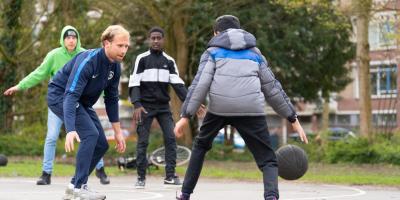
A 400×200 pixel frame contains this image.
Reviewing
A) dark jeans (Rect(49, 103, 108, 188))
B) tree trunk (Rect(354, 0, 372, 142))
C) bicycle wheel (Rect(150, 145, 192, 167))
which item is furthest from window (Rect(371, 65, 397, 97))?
dark jeans (Rect(49, 103, 108, 188))

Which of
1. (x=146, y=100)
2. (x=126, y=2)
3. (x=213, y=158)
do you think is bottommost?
(x=213, y=158)

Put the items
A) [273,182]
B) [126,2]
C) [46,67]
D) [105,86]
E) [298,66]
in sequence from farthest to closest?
[298,66] < [126,2] < [46,67] < [105,86] < [273,182]

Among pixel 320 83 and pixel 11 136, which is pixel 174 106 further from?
pixel 320 83

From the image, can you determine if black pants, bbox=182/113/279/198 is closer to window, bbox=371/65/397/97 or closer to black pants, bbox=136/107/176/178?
black pants, bbox=136/107/176/178

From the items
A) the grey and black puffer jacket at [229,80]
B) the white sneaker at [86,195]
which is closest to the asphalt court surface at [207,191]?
the white sneaker at [86,195]

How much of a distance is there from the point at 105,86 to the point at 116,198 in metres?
1.50

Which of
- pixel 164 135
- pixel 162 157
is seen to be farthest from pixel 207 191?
pixel 162 157

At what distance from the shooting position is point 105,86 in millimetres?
9383

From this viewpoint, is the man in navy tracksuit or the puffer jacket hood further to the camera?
the man in navy tracksuit

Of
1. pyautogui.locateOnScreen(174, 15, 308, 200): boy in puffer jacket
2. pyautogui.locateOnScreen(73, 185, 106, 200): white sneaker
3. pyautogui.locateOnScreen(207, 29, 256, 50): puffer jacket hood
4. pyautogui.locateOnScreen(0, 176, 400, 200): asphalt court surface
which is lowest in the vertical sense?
pyautogui.locateOnScreen(0, 176, 400, 200): asphalt court surface

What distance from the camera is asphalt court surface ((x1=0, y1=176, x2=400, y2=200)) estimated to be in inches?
413

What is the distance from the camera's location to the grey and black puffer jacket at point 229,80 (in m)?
8.34

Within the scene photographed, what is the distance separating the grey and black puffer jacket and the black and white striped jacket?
4.11 meters

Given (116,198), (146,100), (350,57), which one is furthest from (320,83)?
(116,198)
